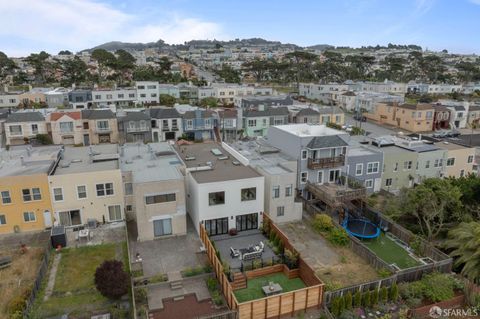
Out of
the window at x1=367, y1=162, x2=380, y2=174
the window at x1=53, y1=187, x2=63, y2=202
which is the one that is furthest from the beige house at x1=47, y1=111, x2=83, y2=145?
the window at x1=367, y1=162, x2=380, y2=174

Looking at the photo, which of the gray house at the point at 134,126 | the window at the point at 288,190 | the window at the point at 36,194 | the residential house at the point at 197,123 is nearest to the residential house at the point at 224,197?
the window at the point at 288,190

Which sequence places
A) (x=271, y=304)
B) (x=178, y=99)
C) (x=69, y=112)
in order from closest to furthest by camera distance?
(x=271, y=304) → (x=69, y=112) → (x=178, y=99)

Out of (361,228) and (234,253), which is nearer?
(234,253)

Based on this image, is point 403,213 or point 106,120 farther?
point 106,120

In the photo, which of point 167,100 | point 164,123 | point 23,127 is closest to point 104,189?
point 164,123

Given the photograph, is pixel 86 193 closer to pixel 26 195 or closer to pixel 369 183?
pixel 26 195

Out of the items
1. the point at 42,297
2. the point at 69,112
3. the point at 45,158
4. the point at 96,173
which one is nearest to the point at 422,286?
the point at 42,297

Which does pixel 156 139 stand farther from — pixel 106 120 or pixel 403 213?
pixel 403 213

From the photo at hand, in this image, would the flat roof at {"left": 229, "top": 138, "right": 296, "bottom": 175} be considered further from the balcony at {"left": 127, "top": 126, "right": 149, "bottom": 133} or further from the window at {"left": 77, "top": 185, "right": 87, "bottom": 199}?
the balcony at {"left": 127, "top": 126, "right": 149, "bottom": 133}
